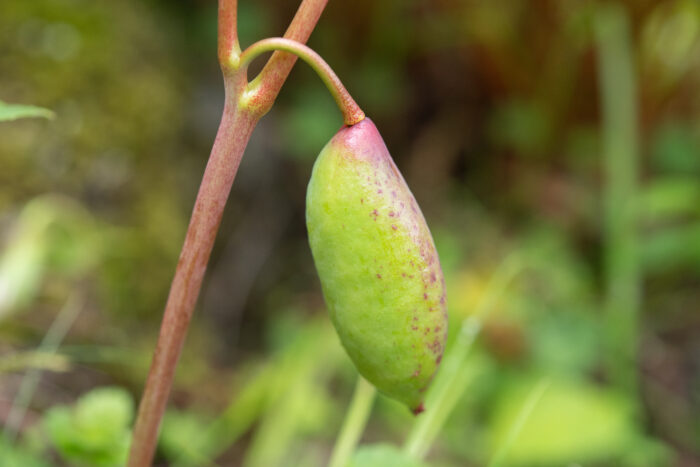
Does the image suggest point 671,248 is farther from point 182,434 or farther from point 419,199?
point 182,434

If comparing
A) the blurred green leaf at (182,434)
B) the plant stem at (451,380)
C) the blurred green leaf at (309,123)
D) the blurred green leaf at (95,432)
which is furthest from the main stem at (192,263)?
the blurred green leaf at (309,123)

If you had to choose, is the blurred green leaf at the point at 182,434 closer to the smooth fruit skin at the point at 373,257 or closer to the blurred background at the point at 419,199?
the blurred background at the point at 419,199

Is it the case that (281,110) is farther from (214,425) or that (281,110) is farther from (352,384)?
(214,425)

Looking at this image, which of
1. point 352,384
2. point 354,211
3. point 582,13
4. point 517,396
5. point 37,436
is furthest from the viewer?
point 582,13

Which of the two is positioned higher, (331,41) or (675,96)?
(675,96)

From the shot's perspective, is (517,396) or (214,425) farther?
(517,396)

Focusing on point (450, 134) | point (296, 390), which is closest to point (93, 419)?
point (296, 390)

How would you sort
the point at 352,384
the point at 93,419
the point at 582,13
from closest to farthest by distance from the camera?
1. the point at 93,419
2. the point at 352,384
3. the point at 582,13
